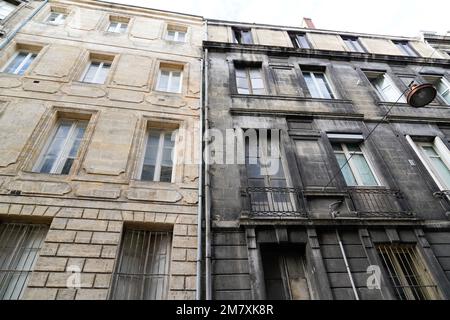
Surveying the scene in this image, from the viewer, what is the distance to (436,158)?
7609mm

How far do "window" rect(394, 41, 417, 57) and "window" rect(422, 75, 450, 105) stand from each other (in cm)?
187

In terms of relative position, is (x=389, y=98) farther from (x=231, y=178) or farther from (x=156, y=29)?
(x=156, y=29)

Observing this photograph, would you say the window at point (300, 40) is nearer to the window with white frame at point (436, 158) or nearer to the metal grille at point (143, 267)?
the window with white frame at point (436, 158)

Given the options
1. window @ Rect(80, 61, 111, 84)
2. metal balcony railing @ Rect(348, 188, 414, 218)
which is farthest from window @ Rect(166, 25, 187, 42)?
metal balcony railing @ Rect(348, 188, 414, 218)

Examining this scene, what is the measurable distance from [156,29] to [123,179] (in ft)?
24.6

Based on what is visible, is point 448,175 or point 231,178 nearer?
point 231,178

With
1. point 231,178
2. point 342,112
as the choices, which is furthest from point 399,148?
point 231,178

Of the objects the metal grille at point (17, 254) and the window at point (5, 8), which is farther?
the window at point (5, 8)

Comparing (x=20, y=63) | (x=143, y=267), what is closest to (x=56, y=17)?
(x=20, y=63)

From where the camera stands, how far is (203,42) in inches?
379

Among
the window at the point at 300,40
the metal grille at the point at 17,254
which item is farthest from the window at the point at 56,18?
the window at the point at 300,40

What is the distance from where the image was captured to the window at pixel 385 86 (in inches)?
364

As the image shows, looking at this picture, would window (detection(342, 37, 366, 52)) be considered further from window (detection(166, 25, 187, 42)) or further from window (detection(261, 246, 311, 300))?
window (detection(261, 246, 311, 300))

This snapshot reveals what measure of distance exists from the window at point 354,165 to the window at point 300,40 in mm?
5966
